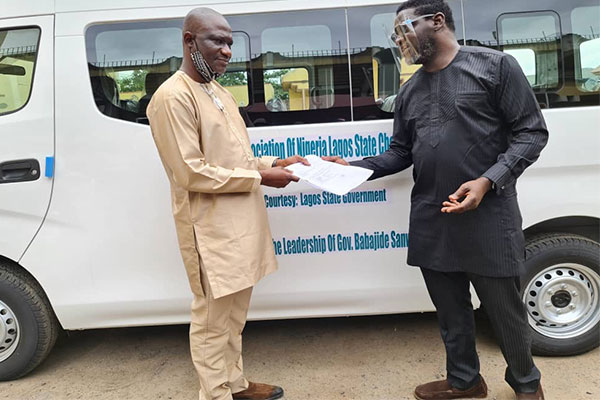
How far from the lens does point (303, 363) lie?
109 inches

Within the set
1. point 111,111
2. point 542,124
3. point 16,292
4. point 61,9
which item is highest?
point 61,9

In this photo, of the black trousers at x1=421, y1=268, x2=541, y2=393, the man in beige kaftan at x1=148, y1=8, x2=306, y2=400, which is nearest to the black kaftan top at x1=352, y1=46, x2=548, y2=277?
the black trousers at x1=421, y1=268, x2=541, y2=393

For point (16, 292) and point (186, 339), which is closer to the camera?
point (16, 292)

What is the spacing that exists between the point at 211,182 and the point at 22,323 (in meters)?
1.62

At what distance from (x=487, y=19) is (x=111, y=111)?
2102 millimetres

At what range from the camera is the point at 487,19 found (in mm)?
2482

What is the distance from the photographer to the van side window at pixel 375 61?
8.14ft

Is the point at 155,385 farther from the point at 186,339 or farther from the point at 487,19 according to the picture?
the point at 487,19

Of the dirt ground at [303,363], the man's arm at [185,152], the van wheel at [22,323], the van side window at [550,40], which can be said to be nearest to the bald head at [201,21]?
the man's arm at [185,152]

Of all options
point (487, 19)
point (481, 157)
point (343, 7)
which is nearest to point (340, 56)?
point (343, 7)

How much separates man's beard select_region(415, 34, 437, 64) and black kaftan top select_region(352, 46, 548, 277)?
8 cm

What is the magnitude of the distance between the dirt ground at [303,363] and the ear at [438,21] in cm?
184

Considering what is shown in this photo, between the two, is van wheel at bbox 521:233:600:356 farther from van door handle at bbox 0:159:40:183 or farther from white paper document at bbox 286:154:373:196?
van door handle at bbox 0:159:40:183

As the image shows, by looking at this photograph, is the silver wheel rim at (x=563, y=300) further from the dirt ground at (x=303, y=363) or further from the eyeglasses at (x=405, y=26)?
the eyeglasses at (x=405, y=26)
